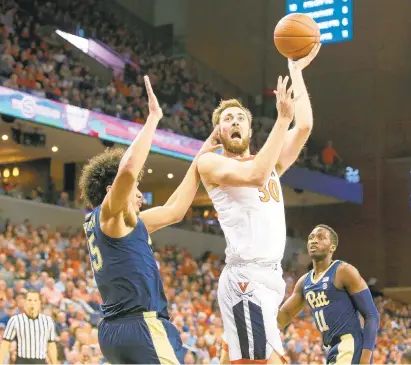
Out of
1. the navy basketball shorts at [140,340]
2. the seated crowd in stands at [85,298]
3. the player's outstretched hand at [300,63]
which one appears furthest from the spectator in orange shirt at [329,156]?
the navy basketball shorts at [140,340]

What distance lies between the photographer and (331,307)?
252 inches

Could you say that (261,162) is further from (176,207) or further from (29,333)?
(29,333)

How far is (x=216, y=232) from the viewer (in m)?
22.8

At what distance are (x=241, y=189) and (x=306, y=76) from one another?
22.8 m

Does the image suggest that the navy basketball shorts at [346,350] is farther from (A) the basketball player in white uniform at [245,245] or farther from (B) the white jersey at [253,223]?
(B) the white jersey at [253,223]

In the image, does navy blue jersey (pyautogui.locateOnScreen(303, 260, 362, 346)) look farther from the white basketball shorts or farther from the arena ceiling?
the arena ceiling

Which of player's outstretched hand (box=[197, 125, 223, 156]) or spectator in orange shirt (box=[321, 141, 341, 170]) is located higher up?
spectator in orange shirt (box=[321, 141, 341, 170])

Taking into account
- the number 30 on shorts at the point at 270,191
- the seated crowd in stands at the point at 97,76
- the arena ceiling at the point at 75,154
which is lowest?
the number 30 on shorts at the point at 270,191

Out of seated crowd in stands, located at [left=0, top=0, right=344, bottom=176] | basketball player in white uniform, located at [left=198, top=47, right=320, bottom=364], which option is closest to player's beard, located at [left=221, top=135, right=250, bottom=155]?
basketball player in white uniform, located at [left=198, top=47, right=320, bottom=364]

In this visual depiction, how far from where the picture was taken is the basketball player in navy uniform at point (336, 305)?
6207 mm

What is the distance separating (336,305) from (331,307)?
0.04 meters

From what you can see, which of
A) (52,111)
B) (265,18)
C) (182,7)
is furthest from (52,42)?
(265,18)

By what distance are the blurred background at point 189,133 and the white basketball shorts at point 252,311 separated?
5.62 m

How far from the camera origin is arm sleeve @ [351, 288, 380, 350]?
6.12 metres
